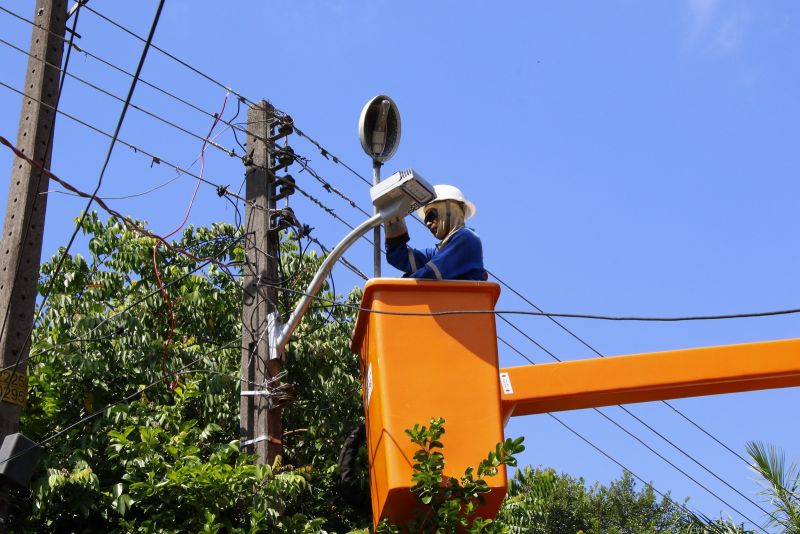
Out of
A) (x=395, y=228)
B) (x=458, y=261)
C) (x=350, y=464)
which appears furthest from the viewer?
(x=395, y=228)

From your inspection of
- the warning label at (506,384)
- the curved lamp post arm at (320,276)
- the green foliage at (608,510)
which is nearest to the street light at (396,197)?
the curved lamp post arm at (320,276)

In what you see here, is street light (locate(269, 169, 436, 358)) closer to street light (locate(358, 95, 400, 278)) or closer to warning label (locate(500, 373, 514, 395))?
street light (locate(358, 95, 400, 278))

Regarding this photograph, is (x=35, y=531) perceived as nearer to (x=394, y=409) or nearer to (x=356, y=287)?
(x=394, y=409)

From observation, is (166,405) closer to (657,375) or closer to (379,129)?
(379,129)

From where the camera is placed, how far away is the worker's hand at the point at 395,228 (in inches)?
293


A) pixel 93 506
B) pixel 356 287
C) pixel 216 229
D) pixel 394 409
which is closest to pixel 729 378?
pixel 394 409

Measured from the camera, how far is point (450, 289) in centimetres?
703

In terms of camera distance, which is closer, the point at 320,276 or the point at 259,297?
the point at 320,276

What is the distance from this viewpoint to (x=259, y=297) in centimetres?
966

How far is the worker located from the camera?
7.34 meters

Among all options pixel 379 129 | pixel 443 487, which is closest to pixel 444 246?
pixel 379 129

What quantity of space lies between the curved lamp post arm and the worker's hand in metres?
0.20

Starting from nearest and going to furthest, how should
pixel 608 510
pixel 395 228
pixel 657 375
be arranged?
pixel 657 375 < pixel 395 228 < pixel 608 510

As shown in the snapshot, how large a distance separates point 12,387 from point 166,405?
2.60 m
